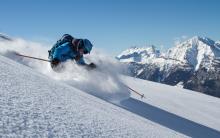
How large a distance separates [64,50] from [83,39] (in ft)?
3.11

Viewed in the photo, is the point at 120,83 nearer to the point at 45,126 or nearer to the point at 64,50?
the point at 64,50

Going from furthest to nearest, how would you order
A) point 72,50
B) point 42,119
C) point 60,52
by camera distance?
point 72,50
point 60,52
point 42,119

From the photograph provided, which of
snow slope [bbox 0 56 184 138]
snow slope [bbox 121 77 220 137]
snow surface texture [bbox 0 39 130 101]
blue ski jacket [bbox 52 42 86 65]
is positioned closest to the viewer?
snow slope [bbox 0 56 184 138]

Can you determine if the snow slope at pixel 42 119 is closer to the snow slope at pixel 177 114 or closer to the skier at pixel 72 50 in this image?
the snow slope at pixel 177 114

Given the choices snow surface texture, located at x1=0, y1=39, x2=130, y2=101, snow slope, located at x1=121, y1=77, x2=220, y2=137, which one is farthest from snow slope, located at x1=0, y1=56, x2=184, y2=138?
snow surface texture, located at x1=0, y1=39, x2=130, y2=101

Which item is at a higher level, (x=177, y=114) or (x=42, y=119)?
(x=42, y=119)

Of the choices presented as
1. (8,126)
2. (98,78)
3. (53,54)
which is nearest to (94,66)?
(98,78)

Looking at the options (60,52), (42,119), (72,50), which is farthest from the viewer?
(72,50)

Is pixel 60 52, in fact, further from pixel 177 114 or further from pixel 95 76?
pixel 177 114

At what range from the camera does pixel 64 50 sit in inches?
643

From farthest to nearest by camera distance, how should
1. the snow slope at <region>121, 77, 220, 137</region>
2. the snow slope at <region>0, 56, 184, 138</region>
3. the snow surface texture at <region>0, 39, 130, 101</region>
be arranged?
the snow surface texture at <region>0, 39, 130, 101</region> → the snow slope at <region>121, 77, 220, 137</region> → the snow slope at <region>0, 56, 184, 138</region>

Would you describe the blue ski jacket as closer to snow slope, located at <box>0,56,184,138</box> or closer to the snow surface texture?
the snow surface texture

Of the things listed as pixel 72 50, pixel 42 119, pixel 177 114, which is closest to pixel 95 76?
pixel 72 50

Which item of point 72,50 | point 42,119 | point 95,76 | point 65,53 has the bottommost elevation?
point 42,119
